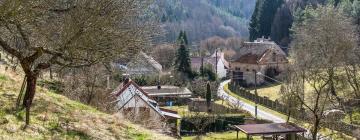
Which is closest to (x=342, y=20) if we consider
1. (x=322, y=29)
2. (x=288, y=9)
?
(x=322, y=29)

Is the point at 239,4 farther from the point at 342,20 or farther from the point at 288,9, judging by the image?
the point at 342,20

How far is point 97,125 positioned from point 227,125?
89.0 feet

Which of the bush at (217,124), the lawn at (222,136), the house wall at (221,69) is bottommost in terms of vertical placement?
the lawn at (222,136)

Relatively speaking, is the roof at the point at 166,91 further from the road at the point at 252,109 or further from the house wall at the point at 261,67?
the house wall at the point at 261,67

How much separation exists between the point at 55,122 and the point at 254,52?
54.3 metres

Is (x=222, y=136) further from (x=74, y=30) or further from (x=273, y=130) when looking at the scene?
(x=74, y=30)

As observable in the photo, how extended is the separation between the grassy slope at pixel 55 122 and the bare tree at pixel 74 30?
1.15 ft

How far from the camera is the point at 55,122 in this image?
1019cm

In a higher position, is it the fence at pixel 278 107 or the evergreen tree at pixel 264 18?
the evergreen tree at pixel 264 18

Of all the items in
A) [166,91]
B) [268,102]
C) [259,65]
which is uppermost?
[259,65]

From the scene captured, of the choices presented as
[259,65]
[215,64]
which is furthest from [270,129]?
[215,64]

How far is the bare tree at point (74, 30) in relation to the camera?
9531mm

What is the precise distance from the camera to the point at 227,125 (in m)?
37.5

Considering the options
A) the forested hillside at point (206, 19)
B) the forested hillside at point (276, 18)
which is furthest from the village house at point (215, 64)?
the forested hillside at point (206, 19)
